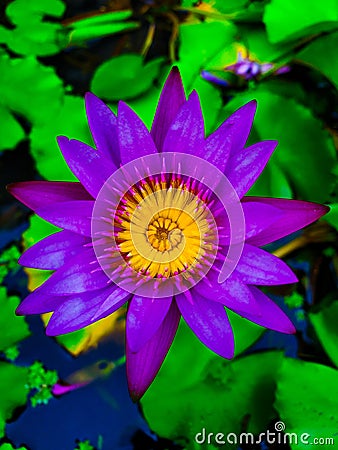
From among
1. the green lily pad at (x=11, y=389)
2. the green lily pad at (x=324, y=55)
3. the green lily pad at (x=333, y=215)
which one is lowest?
the green lily pad at (x=11, y=389)

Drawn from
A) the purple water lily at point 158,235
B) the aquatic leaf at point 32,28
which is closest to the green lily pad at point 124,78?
the aquatic leaf at point 32,28

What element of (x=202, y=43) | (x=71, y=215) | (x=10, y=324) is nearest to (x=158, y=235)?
(x=71, y=215)

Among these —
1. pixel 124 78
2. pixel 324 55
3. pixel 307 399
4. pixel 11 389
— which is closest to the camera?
pixel 307 399

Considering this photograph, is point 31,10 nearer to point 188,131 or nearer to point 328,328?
point 188,131

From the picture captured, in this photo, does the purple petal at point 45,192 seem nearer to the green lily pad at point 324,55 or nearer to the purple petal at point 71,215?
the purple petal at point 71,215

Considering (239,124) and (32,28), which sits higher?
(239,124)

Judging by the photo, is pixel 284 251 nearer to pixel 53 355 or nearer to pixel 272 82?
pixel 272 82

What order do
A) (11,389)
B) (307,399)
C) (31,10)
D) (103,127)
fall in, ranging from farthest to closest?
(31,10), (11,389), (307,399), (103,127)
